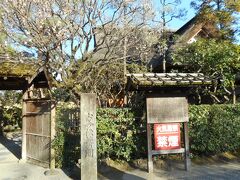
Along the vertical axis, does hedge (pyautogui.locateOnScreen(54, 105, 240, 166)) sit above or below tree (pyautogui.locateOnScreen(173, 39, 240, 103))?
below

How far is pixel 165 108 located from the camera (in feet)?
29.2

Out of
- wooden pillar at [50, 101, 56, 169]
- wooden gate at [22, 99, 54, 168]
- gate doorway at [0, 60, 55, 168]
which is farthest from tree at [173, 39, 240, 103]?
wooden gate at [22, 99, 54, 168]

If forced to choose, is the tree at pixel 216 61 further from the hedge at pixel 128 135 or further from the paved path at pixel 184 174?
the paved path at pixel 184 174

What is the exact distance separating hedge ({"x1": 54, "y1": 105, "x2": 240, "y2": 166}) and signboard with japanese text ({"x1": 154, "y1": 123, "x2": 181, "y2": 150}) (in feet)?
2.58

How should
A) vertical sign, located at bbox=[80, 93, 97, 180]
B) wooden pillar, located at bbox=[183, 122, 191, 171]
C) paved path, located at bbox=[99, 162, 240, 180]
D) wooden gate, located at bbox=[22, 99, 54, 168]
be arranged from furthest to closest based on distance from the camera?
wooden gate, located at bbox=[22, 99, 54, 168], wooden pillar, located at bbox=[183, 122, 191, 171], paved path, located at bbox=[99, 162, 240, 180], vertical sign, located at bbox=[80, 93, 97, 180]

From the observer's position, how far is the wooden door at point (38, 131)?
960cm

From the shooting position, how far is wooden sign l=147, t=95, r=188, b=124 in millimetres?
8750

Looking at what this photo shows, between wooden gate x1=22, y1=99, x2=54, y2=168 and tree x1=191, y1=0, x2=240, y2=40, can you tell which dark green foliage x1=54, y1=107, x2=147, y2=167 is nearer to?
wooden gate x1=22, y1=99, x2=54, y2=168

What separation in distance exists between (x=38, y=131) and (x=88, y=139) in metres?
3.00

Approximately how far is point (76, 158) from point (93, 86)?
4747mm

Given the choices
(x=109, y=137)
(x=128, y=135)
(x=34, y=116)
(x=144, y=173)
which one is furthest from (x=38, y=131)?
(x=144, y=173)

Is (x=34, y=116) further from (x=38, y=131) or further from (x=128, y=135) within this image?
(x=128, y=135)

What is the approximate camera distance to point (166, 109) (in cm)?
890

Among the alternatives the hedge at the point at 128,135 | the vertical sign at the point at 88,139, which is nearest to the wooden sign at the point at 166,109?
the hedge at the point at 128,135
